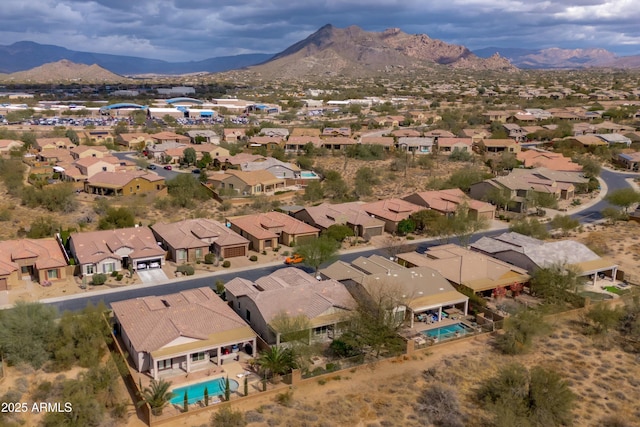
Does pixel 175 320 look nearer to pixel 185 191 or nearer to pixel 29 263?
pixel 29 263

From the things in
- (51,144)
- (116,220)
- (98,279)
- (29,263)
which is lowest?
(98,279)

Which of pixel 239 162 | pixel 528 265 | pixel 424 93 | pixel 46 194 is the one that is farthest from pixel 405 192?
pixel 424 93

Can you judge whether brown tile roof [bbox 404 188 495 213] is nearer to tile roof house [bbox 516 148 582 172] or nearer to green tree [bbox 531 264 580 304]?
green tree [bbox 531 264 580 304]

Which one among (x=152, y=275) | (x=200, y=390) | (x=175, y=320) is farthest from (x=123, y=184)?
(x=200, y=390)

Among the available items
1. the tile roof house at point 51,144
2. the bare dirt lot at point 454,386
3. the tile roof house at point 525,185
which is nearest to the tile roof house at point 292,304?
the bare dirt lot at point 454,386

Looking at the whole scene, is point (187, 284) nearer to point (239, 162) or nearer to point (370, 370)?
point (370, 370)

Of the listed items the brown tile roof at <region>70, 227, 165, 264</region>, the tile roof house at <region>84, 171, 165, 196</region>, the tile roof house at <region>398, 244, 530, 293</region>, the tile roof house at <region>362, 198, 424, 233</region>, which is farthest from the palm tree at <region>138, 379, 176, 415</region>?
the tile roof house at <region>84, 171, 165, 196</region>

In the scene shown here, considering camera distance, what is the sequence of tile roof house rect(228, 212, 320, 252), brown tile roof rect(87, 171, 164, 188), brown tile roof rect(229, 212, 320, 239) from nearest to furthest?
tile roof house rect(228, 212, 320, 252) → brown tile roof rect(229, 212, 320, 239) → brown tile roof rect(87, 171, 164, 188)
